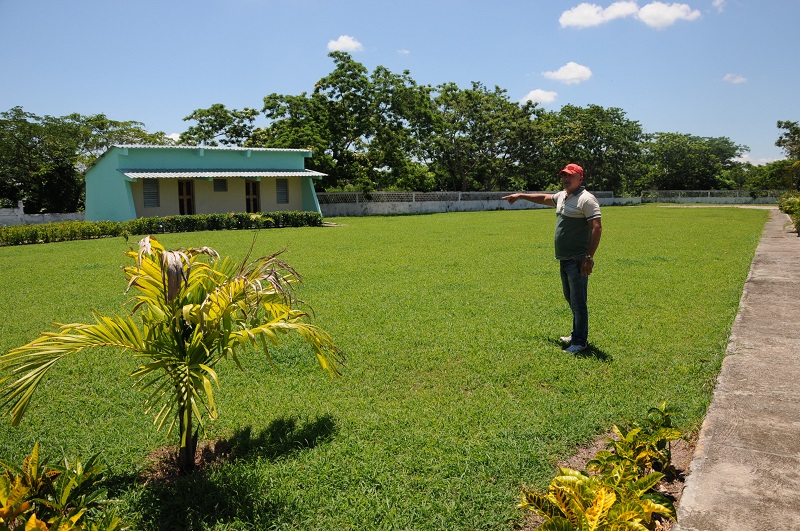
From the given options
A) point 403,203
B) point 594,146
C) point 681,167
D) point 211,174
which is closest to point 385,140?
point 403,203

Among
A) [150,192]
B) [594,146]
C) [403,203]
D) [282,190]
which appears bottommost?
[403,203]

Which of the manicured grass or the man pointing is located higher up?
the man pointing

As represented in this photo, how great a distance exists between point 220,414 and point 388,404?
1139 mm

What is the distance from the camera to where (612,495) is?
2029mm

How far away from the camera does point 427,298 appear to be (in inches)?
293

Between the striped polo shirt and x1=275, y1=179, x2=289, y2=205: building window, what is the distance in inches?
933

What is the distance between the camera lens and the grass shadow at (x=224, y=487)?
2557 millimetres

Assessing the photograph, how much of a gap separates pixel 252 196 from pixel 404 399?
23921 mm

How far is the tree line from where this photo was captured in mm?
30203

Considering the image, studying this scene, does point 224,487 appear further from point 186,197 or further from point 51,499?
point 186,197

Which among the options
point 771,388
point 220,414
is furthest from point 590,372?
point 220,414

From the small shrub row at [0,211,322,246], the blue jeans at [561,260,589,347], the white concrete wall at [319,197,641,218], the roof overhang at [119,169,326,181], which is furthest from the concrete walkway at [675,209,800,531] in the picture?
the white concrete wall at [319,197,641,218]

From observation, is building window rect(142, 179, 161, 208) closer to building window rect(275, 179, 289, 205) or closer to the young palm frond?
building window rect(275, 179, 289, 205)

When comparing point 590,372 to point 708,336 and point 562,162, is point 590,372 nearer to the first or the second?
point 708,336
